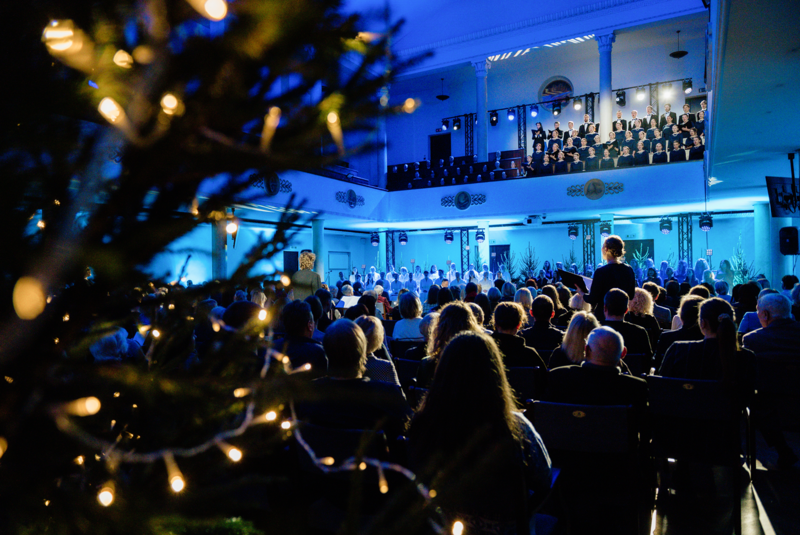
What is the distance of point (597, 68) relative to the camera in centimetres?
1725

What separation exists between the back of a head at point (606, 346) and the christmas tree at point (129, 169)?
7.29ft

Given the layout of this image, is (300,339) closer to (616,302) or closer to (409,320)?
(409,320)

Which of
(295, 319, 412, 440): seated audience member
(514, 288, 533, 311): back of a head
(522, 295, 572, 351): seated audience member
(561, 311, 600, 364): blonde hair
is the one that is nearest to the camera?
(295, 319, 412, 440): seated audience member

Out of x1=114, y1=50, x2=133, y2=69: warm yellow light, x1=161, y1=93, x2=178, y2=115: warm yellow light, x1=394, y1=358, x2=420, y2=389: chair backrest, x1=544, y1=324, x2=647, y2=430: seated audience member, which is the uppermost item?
x1=114, y1=50, x2=133, y2=69: warm yellow light

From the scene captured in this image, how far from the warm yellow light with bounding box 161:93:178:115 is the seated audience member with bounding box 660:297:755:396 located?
311 centimetres

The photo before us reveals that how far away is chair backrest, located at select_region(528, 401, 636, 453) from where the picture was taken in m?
2.21

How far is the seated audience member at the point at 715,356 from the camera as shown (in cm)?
285

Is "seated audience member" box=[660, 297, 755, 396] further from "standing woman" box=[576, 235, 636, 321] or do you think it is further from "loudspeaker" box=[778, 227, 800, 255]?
"loudspeaker" box=[778, 227, 800, 255]

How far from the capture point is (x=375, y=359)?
3.06m

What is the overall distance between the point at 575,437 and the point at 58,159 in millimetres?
2294

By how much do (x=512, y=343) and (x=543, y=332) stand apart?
0.82 metres

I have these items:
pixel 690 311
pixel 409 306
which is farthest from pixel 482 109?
pixel 690 311

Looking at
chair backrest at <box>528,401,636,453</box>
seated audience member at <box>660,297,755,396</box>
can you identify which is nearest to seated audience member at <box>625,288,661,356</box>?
seated audience member at <box>660,297,755,396</box>

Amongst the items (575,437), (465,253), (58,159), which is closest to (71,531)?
(58,159)
